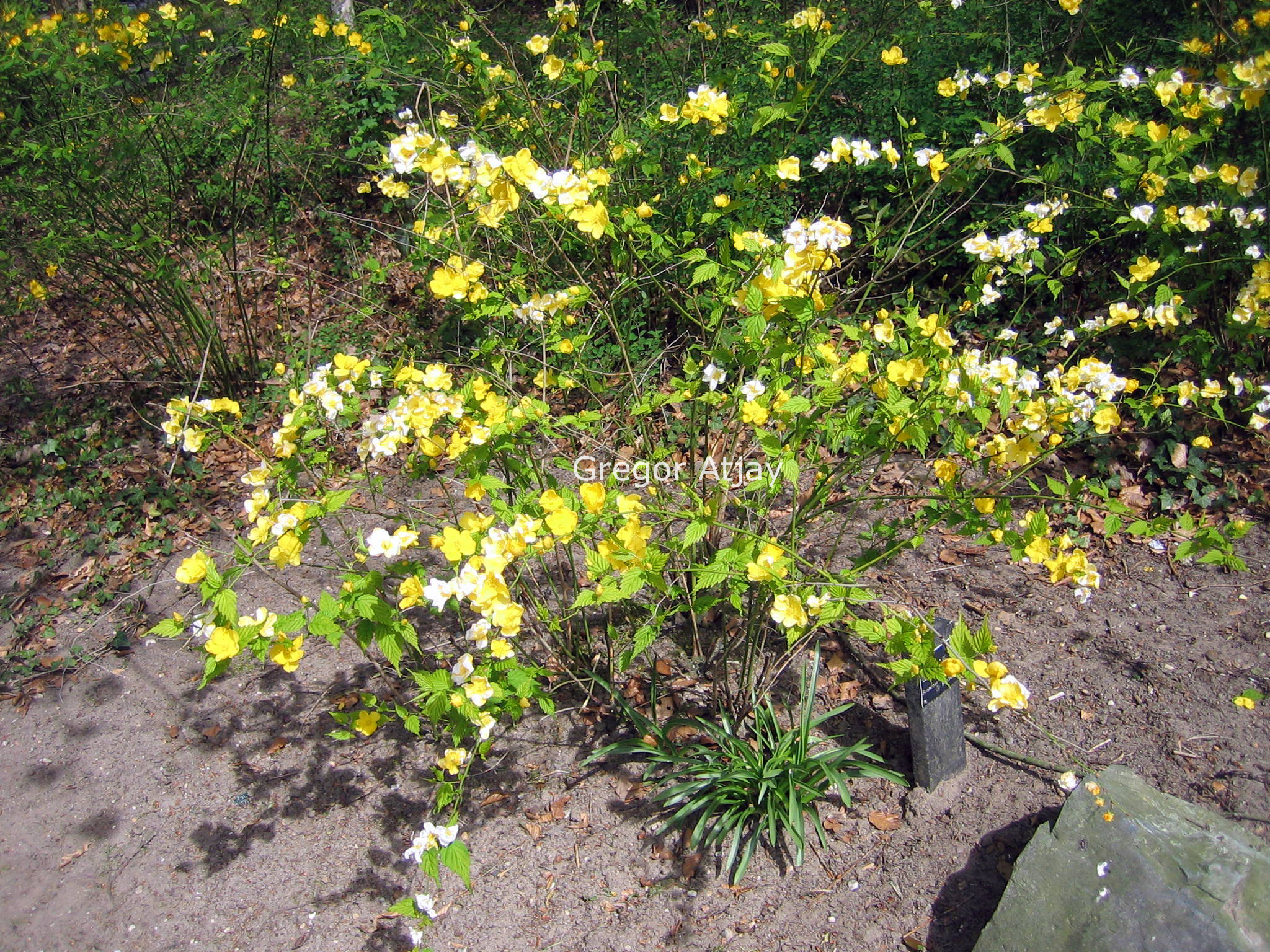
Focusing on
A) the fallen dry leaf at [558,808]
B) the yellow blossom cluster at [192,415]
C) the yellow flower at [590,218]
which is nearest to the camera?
the yellow flower at [590,218]

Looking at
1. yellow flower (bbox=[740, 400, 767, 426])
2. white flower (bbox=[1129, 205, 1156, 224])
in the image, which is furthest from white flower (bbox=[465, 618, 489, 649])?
white flower (bbox=[1129, 205, 1156, 224])

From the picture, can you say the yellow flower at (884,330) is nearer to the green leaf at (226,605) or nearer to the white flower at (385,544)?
the white flower at (385,544)

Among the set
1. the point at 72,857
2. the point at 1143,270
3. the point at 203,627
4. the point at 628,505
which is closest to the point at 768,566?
the point at 628,505

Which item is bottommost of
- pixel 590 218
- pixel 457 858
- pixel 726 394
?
pixel 457 858

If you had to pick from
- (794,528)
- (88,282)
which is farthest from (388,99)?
(794,528)

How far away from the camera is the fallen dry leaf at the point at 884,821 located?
228 centimetres

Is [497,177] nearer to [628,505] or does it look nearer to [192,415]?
[628,505]

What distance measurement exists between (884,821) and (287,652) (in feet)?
5.61

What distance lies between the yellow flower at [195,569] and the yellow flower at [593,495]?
2.55 ft

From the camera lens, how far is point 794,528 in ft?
6.58

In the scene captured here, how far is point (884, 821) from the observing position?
229 centimetres

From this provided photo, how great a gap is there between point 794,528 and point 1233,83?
1604mm

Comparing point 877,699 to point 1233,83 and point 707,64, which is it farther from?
point 707,64

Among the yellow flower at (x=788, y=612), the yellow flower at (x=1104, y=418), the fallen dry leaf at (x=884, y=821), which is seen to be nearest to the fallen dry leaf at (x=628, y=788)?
the fallen dry leaf at (x=884, y=821)
